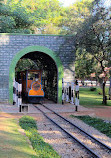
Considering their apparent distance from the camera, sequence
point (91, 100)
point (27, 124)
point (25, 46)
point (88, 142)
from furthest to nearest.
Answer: point (91, 100) → point (25, 46) → point (27, 124) → point (88, 142)

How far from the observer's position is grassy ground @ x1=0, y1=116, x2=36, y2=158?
5725 millimetres

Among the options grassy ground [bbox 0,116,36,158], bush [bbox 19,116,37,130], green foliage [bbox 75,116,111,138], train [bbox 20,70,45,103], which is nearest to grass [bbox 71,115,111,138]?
green foliage [bbox 75,116,111,138]

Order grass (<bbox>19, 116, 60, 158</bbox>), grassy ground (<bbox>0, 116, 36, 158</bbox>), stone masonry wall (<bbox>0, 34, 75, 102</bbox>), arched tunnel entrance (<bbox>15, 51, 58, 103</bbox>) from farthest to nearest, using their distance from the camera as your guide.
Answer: arched tunnel entrance (<bbox>15, 51, 58, 103</bbox>), stone masonry wall (<bbox>0, 34, 75, 102</bbox>), grass (<bbox>19, 116, 60, 158</bbox>), grassy ground (<bbox>0, 116, 36, 158</bbox>)

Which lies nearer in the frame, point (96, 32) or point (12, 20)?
point (96, 32)

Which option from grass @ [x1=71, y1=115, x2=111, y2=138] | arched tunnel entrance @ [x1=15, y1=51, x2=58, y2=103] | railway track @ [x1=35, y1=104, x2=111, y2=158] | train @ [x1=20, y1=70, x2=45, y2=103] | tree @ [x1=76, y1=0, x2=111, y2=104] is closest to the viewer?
railway track @ [x1=35, y1=104, x2=111, y2=158]

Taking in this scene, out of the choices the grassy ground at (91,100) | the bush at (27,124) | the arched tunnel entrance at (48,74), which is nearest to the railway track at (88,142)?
the bush at (27,124)

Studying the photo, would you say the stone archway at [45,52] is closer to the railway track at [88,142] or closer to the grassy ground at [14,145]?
the railway track at [88,142]

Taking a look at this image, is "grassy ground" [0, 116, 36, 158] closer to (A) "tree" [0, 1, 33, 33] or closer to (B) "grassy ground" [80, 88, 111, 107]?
(B) "grassy ground" [80, 88, 111, 107]

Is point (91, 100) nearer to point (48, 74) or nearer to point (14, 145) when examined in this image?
point (48, 74)

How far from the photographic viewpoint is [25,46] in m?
17.3

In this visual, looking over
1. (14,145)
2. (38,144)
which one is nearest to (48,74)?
(38,144)

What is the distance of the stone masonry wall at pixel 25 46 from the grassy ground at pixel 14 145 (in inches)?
358

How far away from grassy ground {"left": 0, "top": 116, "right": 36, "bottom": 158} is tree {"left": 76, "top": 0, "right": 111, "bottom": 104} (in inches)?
354

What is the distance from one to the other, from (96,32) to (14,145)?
10.9 meters
